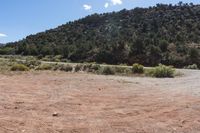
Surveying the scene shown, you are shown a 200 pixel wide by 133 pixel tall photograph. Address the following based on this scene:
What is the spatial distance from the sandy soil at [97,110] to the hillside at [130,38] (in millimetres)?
40179

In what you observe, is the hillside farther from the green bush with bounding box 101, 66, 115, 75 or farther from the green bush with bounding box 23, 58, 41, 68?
the green bush with bounding box 101, 66, 115, 75

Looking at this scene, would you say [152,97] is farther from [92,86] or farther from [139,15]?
[139,15]

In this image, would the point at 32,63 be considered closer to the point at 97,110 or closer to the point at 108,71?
the point at 108,71

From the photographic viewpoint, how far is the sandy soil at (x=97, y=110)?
10.1m

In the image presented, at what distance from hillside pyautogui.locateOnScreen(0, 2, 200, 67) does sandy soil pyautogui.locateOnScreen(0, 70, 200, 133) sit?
40179 millimetres

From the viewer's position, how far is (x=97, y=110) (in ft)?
41.1

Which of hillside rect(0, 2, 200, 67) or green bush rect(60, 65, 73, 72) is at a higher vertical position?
hillside rect(0, 2, 200, 67)

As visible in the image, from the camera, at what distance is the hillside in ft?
204

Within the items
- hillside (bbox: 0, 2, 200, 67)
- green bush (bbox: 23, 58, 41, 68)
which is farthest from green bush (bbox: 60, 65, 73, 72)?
hillside (bbox: 0, 2, 200, 67)

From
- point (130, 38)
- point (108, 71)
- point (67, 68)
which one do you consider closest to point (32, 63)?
point (67, 68)

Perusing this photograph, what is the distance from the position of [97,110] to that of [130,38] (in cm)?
6150

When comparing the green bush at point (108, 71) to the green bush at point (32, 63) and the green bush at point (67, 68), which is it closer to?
the green bush at point (67, 68)

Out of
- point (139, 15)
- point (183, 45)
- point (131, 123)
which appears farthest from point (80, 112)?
point (139, 15)

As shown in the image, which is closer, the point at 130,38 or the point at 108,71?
the point at 108,71
